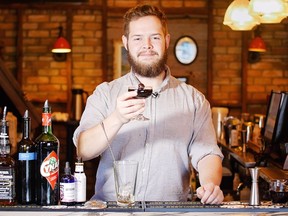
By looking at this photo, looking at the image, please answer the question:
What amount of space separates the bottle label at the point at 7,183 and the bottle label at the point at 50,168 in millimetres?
120

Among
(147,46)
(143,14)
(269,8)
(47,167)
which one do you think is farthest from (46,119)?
(269,8)

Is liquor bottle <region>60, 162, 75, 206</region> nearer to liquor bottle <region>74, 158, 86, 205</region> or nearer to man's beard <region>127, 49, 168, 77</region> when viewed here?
liquor bottle <region>74, 158, 86, 205</region>

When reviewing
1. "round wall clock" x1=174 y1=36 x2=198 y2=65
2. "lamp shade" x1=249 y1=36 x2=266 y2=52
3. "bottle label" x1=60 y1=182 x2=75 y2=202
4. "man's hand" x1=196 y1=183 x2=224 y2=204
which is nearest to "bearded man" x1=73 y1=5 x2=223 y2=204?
"man's hand" x1=196 y1=183 x2=224 y2=204

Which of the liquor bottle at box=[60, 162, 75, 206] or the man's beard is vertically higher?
the man's beard

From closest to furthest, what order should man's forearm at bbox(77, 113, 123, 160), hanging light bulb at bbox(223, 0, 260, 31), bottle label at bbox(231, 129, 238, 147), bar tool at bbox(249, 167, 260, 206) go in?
bar tool at bbox(249, 167, 260, 206) < man's forearm at bbox(77, 113, 123, 160) < hanging light bulb at bbox(223, 0, 260, 31) < bottle label at bbox(231, 129, 238, 147)

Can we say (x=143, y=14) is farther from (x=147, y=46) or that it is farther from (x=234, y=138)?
(x=234, y=138)

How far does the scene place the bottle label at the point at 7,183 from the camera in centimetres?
215

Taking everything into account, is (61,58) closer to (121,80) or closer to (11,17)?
(11,17)

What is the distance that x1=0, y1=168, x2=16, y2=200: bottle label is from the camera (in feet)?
7.07

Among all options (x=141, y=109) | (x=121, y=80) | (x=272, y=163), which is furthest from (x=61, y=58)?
(x=141, y=109)

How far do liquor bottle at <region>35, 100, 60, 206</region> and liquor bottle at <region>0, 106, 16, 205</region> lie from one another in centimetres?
9

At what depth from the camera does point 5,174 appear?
2150mm

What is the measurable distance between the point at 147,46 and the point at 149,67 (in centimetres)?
10

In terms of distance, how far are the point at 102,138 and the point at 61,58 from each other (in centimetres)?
676
